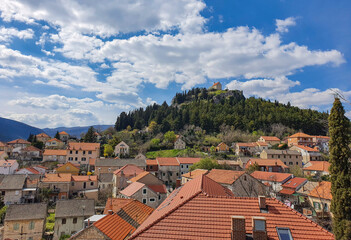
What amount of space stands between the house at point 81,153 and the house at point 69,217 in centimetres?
3614

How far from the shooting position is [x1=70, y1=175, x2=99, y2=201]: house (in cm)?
4036

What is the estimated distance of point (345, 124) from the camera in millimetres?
13266

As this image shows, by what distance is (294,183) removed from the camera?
3772cm

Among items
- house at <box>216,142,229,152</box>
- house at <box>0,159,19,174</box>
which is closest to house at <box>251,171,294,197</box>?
house at <box>216,142,229,152</box>

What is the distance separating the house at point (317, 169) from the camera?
48.2m

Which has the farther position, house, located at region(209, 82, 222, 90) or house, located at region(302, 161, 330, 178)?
house, located at region(209, 82, 222, 90)

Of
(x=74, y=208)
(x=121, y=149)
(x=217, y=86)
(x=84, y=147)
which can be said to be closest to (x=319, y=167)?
(x=74, y=208)

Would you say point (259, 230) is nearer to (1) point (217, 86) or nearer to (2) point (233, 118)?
(2) point (233, 118)

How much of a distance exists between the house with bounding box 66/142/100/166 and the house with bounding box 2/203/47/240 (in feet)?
114

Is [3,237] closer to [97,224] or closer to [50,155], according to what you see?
[97,224]

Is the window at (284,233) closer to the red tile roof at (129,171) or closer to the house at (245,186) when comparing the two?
the house at (245,186)

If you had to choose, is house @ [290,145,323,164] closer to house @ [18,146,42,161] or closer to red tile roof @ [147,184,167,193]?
red tile roof @ [147,184,167,193]

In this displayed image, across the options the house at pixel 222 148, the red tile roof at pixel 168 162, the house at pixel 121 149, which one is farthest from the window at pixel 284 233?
the house at pixel 222 148

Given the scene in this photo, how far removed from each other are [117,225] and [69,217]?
1048cm
